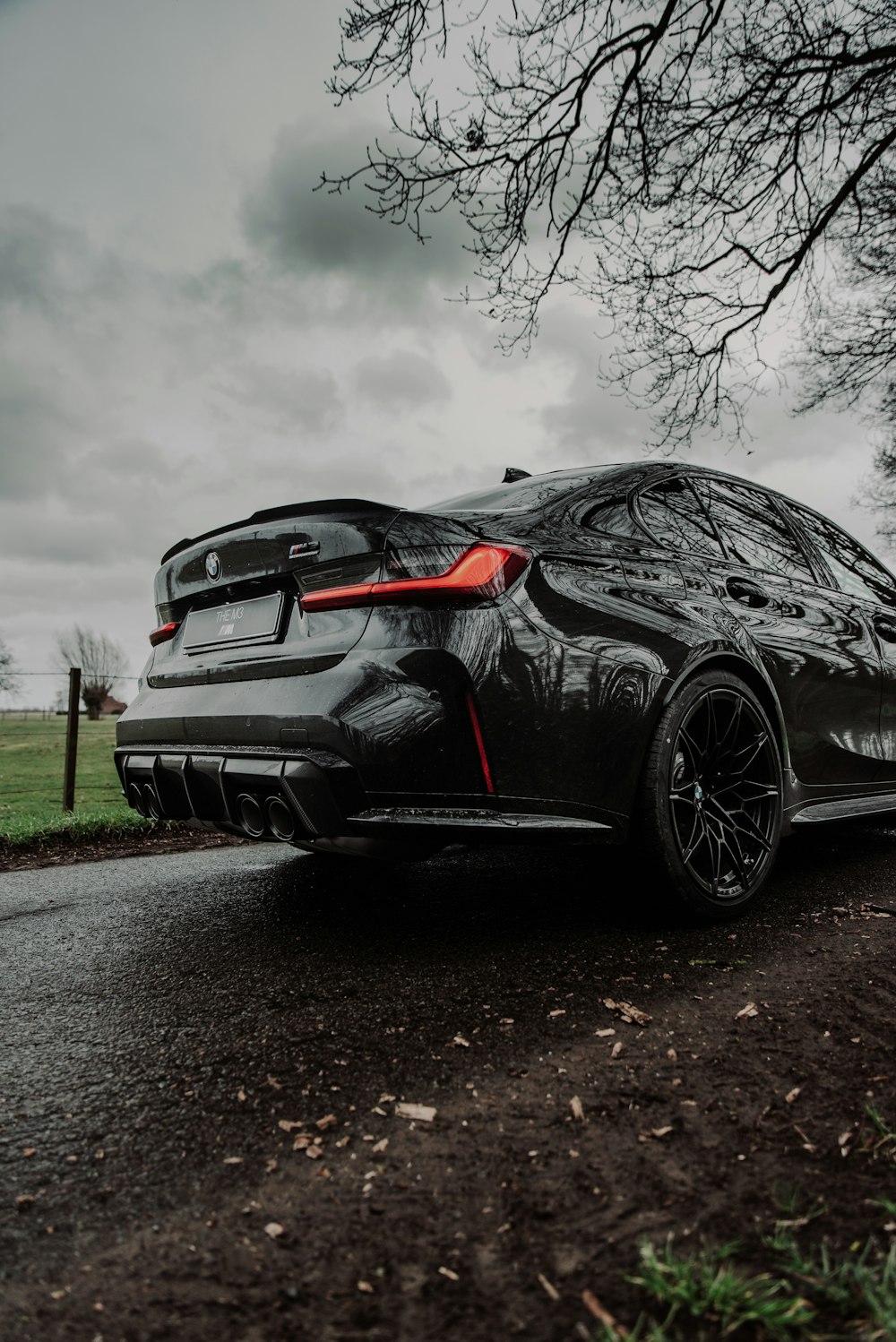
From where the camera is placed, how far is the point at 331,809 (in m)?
2.41

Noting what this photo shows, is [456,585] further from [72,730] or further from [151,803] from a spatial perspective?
[72,730]

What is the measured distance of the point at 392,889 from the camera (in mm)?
3643

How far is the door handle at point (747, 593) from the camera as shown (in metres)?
3.41

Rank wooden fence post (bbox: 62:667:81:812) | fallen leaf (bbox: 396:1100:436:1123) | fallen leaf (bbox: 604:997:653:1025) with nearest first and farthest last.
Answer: fallen leaf (bbox: 396:1100:436:1123), fallen leaf (bbox: 604:997:653:1025), wooden fence post (bbox: 62:667:81:812)

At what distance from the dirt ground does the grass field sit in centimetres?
419

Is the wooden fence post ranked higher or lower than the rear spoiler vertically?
lower

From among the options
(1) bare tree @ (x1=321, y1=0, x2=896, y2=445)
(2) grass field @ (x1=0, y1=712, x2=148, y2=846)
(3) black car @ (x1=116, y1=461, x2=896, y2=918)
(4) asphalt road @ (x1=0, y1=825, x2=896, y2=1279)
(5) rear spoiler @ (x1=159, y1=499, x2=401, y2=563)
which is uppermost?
(1) bare tree @ (x1=321, y1=0, x2=896, y2=445)

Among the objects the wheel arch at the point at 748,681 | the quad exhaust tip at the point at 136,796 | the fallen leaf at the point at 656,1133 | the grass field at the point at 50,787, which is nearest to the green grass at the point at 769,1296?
the fallen leaf at the point at 656,1133

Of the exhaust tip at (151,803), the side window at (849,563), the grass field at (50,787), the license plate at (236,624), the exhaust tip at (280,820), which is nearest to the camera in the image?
the exhaust tip at (280,820)

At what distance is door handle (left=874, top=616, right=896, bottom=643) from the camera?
13.9ft

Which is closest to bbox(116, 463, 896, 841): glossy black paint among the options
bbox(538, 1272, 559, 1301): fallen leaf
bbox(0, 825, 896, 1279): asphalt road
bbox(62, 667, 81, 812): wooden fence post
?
bbox(0, 825, 896, 1279): asphalt road

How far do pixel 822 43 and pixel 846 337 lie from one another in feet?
13.5

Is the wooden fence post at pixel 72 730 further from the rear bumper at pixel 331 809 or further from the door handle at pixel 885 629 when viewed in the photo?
the door handle at pixel 885 629

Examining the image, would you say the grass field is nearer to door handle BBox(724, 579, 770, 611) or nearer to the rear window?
the rear window
